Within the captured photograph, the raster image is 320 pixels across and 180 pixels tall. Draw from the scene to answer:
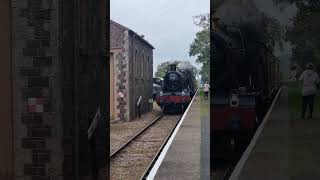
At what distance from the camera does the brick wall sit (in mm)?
5145

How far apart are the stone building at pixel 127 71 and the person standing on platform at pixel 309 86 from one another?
13.9 metres

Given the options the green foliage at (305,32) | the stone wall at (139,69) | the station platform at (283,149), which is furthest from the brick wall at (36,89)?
the stone wall at (139,69)

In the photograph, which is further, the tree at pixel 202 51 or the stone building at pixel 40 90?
the tree at pixel 202 51

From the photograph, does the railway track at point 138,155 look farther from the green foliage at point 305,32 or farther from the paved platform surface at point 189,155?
the green foliage at point 305,32

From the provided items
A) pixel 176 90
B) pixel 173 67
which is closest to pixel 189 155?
pixel 173 67

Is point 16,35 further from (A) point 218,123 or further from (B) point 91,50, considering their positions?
(A) point 218,123

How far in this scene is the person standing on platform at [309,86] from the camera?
15.4ft

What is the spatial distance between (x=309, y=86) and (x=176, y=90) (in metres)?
21.4

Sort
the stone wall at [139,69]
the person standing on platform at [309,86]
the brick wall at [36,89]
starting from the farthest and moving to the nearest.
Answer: the stone wall at [139,69], the brick wall at [36,89], the person standing on platform at [309,86]

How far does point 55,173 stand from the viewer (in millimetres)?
5195

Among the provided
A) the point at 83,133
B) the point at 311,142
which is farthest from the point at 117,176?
the point at 311,142

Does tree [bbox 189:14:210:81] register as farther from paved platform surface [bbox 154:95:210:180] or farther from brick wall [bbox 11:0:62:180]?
brick wall [bbox 11:0:62:180]

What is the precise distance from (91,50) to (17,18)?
2.88 feet

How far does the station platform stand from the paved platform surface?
0.91 metres
